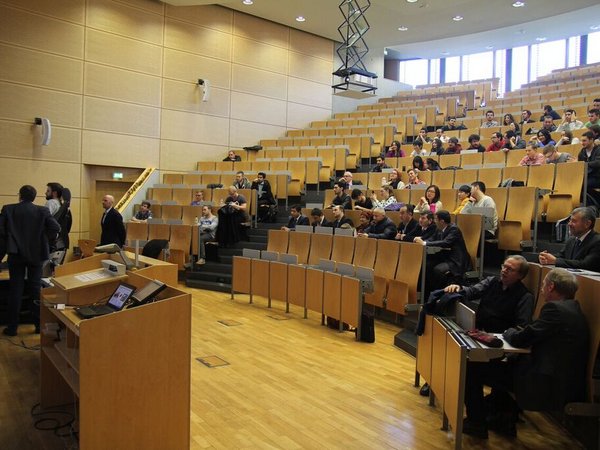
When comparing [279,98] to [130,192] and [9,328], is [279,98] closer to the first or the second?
[130,192]

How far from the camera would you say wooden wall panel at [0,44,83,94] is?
6.59 m

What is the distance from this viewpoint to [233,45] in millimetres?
9070

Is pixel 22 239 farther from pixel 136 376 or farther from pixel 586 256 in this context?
pixel 586 256

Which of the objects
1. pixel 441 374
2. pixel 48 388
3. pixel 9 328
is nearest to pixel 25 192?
pixel 9 328

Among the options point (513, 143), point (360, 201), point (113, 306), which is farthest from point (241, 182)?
point (113, 306)

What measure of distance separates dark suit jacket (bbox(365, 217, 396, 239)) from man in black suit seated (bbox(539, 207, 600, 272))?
5.76 feet

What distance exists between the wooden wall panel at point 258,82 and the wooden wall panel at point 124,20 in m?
1.55

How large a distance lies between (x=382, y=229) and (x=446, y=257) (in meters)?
0.83

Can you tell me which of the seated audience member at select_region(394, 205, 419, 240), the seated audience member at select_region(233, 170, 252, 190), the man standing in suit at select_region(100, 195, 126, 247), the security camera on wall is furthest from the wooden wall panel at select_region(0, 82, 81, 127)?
the seated audience member at select_region(394, 205, 419, 240)

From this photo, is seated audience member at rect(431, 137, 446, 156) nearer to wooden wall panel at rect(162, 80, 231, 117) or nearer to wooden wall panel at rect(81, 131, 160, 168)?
wooden wall panel at rect(162, 80, 231, 117)

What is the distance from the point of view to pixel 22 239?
3438 mm

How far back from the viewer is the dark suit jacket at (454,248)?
3.77 meters

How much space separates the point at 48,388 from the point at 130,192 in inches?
214

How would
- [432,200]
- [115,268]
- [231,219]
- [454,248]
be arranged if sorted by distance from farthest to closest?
[231,219] → [432,200] → [454,248] → [115,268]
